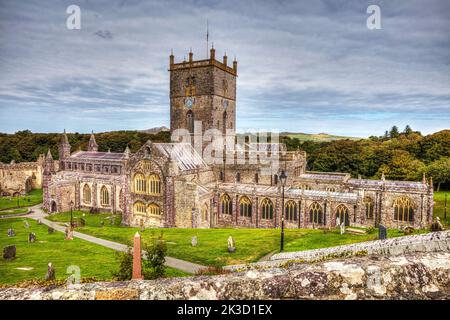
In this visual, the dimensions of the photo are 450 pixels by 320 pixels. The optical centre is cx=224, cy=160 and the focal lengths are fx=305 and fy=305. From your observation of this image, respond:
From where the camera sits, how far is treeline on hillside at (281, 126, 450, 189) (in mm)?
55125

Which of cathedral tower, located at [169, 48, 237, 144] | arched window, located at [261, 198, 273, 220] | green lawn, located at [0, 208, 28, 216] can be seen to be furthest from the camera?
green lawn, located at [0, 208, 28, 216]

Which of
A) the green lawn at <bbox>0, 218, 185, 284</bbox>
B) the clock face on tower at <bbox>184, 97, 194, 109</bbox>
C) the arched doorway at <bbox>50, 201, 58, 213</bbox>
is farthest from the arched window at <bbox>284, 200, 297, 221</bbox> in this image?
the arched doorway at <bbox>50, 201, 58, 213</bbox>

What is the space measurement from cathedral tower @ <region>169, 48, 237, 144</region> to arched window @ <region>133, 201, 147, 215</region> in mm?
13746

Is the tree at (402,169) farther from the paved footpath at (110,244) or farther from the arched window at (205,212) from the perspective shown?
the paved footpath at (110,244)

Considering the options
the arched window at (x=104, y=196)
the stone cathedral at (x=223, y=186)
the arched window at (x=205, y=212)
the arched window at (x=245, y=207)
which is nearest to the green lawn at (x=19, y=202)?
the stone cathedral at (x=223, y=186)

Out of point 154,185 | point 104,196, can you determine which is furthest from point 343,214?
point 104,196

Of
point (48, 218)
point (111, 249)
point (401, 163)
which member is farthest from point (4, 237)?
point (401, 163)

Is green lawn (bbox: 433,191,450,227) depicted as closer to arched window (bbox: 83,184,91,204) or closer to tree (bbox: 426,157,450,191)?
tree (bbox: 426,157,450,191)

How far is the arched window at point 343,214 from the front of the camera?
3222cm

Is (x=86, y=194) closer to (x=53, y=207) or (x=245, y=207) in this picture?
(x=53, y=207)

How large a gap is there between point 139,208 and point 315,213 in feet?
68.3

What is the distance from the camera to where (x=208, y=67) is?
4409 centimetres
